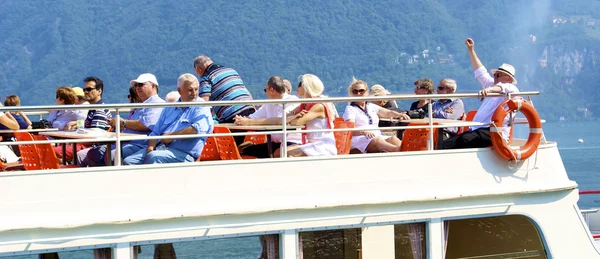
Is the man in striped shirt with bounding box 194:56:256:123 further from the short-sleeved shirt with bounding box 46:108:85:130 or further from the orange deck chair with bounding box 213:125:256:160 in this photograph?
the orange deck chair with bounding box 213:125:256:160

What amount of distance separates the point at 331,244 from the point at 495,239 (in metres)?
1.80

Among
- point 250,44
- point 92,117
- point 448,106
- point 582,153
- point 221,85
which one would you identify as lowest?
point 92,117

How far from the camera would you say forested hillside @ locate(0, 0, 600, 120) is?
162500 millimetres

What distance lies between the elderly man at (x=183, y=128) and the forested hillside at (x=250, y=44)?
5390 inches

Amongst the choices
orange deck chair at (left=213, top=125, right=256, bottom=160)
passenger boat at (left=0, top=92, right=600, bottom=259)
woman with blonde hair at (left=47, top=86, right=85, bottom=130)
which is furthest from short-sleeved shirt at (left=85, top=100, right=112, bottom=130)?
passenger boat at (left=0, top=92, right=600, bottom=259)

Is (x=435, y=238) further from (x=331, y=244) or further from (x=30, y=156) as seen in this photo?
(x=30, y=156)

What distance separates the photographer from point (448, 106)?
10.2 m

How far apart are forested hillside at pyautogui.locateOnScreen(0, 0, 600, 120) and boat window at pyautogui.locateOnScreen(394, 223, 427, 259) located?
448ft

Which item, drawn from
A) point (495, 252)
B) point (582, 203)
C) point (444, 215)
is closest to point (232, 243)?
point (444, 215)

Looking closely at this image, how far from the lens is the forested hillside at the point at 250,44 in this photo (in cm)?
16250

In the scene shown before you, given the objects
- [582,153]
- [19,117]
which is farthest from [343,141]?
[582,153]

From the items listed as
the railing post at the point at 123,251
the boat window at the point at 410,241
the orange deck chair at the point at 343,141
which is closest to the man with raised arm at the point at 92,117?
the railing post at the point at 123,251

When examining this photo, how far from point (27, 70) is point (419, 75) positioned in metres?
77.7

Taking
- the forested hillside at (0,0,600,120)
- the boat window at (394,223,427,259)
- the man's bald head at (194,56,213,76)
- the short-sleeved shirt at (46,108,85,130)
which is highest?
the forested hillside at (0,0,600,120)
